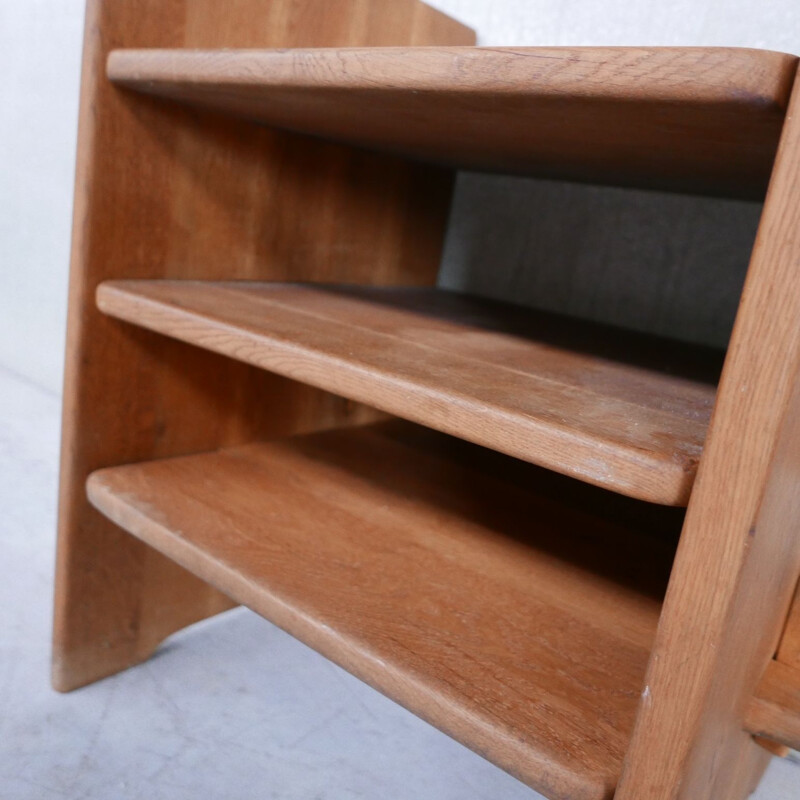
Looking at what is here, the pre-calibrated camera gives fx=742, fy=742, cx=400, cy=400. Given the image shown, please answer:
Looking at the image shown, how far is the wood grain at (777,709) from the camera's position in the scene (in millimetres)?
449

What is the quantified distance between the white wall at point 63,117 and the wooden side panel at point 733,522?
1.79 ft

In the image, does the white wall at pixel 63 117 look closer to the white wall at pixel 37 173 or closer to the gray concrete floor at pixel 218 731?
the white wall at pixel 37 173

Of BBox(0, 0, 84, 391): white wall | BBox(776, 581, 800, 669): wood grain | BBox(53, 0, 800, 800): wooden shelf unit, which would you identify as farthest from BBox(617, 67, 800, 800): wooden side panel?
BBox(0, 0, 84, 391): white wall

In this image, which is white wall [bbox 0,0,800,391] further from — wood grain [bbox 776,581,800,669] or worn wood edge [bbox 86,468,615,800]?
worn wood edge [bbox 86,468,615,800]

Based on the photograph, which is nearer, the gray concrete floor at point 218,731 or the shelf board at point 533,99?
the shelf board at point 533,99

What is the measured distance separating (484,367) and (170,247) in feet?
1.21

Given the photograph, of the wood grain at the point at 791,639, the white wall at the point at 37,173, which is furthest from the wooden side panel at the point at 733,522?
the white wall at the point at 37,173

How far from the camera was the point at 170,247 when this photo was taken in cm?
72

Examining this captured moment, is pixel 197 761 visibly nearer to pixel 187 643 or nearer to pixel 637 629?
pixel 187 643

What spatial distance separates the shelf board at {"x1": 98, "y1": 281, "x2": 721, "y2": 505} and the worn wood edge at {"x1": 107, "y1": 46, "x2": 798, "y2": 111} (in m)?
0.17

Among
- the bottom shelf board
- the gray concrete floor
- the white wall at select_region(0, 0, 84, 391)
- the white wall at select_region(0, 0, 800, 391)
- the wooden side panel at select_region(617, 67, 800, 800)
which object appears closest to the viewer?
the wooden side panel at select_region(617, 67, 800, 800)

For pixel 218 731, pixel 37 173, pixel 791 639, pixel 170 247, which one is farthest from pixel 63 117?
pixel 791 639

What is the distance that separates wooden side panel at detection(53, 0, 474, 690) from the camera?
66cm

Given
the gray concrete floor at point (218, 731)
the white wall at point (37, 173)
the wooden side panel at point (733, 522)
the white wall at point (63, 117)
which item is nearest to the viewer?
the wooden side panel at point (733, 522)
